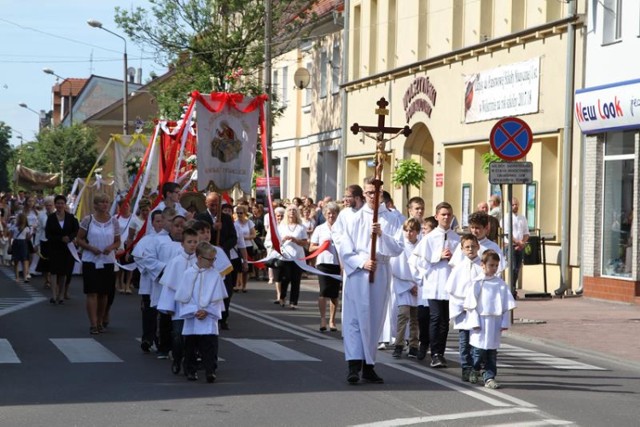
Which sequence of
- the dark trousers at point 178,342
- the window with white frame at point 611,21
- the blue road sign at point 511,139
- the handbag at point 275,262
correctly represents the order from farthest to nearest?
the window with white frame at point 611,21, the handbag at point 275,262, the blue road sign at point 511,139, the dark trousers at point 178,342

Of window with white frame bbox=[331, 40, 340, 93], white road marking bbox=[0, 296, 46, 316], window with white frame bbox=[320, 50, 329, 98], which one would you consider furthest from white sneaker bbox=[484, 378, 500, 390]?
window with white frame bbox=[320, 50, 329, 98]

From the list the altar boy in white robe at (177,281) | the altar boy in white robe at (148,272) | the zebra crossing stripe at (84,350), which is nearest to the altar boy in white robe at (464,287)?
the altar boy in white robe at (177,281)

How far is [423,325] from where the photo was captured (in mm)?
15719

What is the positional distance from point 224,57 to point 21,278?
1614 centimetres

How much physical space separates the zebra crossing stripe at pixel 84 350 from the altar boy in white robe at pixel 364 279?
2760 mm

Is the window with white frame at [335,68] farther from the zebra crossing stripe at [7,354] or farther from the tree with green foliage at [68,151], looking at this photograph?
the tree with green foliage at [68,151]

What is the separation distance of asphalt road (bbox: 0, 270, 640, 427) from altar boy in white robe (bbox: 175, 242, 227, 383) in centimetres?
26

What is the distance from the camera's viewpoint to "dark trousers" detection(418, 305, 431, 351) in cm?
1557

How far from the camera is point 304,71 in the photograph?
43.1 metres

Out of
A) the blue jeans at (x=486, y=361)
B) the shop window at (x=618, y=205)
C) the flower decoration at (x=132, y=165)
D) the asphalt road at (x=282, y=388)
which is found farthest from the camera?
the flower decoration at (x=132, y=165)

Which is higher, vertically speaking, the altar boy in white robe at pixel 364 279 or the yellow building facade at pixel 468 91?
the yellow building facade at pixel 468 91

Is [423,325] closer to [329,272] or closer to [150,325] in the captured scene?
[150,325]

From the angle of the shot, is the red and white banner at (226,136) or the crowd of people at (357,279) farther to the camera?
the red and white banner at (226,136)

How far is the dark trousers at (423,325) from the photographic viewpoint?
1557cm
